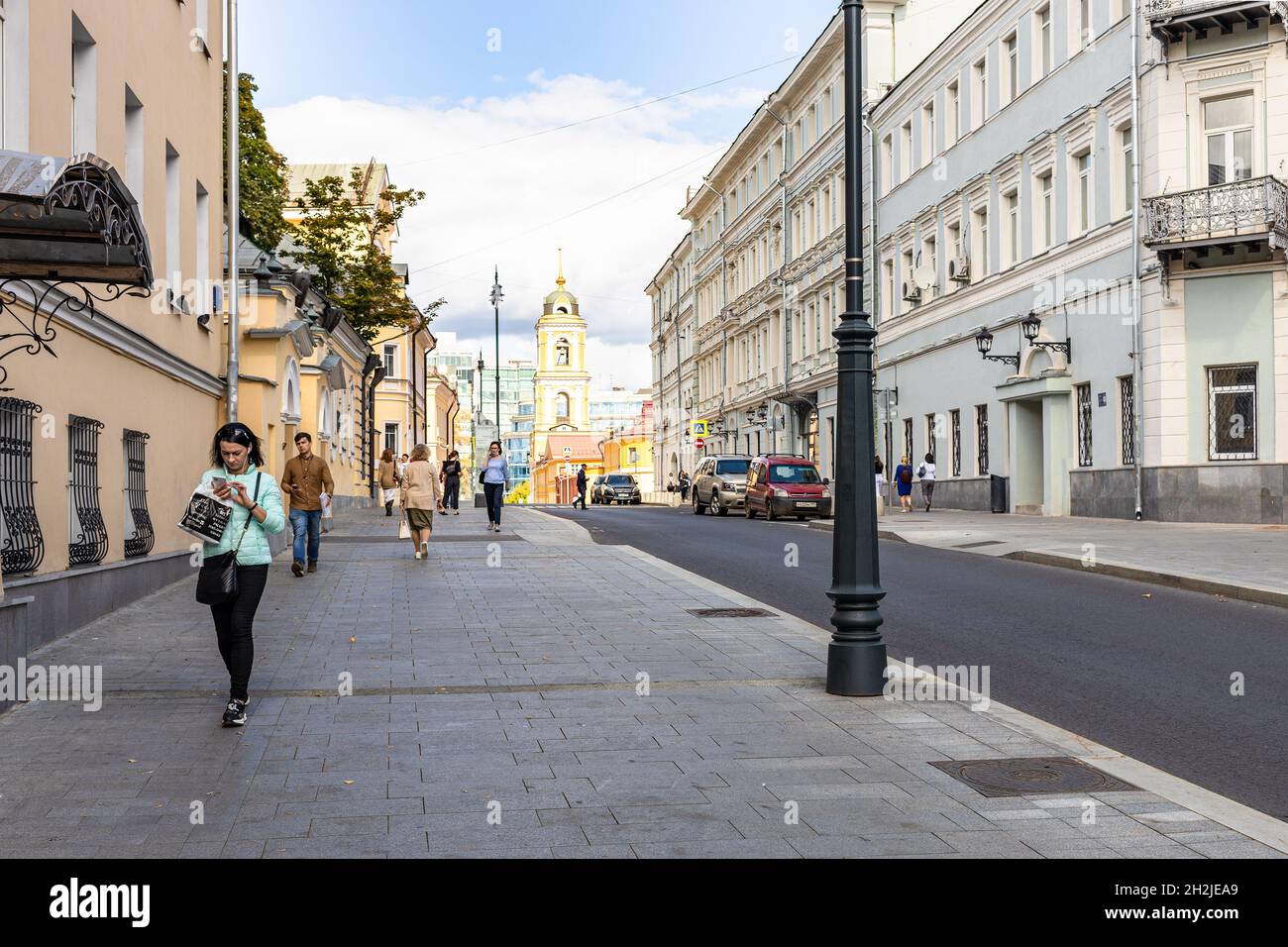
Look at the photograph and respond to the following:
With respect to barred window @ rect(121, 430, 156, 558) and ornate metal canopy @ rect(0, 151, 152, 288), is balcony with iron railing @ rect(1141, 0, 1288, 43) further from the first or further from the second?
ornate metal canopy @ rect(0, 151, 152, 288)

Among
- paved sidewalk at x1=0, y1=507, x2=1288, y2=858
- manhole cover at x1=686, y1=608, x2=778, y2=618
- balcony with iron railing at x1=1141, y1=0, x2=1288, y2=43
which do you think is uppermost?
balcony with iron railing at x1=1141, y1=0, x2=1288, y2=43

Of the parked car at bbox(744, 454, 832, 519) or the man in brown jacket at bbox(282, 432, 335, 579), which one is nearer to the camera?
the man in brown jacket at bbox(282, 432, 335, 579)

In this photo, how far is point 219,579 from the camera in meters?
8.09

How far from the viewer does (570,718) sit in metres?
8.00

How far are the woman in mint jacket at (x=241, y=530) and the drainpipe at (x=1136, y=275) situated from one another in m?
22.7

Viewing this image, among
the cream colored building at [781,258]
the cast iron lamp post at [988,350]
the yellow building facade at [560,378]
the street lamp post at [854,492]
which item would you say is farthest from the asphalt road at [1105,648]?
the yellow building facade at [560,378]

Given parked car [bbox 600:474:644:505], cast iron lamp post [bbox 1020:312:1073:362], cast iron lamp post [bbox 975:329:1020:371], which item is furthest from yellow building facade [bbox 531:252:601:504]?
cast iron lamp post [bbox 1020:312:1073:362]

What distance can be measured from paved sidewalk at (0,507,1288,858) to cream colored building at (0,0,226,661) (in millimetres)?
1055

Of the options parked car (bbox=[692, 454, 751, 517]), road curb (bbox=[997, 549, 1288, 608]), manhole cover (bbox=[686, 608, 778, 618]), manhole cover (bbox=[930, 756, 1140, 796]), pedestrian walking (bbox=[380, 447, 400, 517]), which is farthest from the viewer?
parked car (bbox=[692, 454, 751, 517])

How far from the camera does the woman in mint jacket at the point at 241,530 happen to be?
812 cm

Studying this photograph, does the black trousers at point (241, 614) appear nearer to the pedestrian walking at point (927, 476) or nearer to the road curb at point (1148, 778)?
the road curb at point (1148, 778)

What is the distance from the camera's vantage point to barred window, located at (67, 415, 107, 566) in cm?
1247
